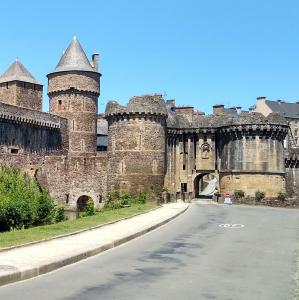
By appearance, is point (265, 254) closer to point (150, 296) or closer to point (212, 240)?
point (212, 240)

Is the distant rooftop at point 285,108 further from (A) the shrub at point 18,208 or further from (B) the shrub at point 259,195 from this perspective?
(A) the shrub at point 18,208

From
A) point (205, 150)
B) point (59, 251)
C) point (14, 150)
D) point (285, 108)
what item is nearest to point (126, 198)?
point (205, 150)

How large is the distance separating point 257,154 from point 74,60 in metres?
21.5

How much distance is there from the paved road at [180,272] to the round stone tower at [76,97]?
110 ft

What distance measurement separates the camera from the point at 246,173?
39.5 metres

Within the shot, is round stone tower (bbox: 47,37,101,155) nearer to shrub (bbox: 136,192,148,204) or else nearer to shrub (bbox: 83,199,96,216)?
shrub (bbox: 83,199,96,216)

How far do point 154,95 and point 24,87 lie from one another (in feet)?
67.4

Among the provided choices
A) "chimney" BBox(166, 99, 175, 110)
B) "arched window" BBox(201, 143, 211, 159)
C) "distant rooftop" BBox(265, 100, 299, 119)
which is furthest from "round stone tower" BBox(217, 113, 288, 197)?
"distant rooftop" BBox(265, 100, 299, 119)

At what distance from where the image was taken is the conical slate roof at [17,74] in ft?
175

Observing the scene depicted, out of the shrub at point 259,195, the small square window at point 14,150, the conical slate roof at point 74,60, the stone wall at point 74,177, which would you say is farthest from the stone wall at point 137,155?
the conical slate roof at point 74,60

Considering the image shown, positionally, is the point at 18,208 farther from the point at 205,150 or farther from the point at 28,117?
the point at 205,150

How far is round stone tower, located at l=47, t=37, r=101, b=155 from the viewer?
48.2 metres

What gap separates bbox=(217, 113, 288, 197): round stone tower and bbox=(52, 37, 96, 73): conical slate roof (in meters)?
17.5

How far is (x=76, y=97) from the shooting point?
48.2 m
